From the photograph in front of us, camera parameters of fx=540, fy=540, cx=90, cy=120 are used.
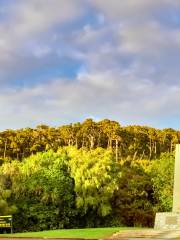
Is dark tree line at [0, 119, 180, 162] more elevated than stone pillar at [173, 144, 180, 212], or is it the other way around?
dark tree line at [0, 119, 180, 162]

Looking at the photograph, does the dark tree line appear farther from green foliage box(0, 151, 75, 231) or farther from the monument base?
the monument base

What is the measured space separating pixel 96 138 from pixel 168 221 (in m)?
39.3

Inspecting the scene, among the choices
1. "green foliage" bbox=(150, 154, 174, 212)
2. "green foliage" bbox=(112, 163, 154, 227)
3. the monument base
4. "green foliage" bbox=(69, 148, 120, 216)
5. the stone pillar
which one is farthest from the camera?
"green foliage" bbox=(150, 154, 174, 212)

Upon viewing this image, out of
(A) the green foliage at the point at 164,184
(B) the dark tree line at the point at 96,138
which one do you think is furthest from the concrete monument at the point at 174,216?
(B) the dark tree line at the point at 96,138

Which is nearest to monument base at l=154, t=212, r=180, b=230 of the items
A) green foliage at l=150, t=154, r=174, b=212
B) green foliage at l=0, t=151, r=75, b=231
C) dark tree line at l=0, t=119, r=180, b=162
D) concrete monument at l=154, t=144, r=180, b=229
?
concrete monument at l=154, t=144, r=180, b=229

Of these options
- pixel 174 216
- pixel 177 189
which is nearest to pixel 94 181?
pixel 177 189

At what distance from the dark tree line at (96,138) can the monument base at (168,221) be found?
34685 millimetres

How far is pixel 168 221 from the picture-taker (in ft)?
98.7

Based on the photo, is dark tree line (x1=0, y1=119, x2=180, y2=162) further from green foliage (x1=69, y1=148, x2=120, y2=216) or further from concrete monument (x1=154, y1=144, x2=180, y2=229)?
concrete monument (x1=154, y1=144, x2=180, y2=229)

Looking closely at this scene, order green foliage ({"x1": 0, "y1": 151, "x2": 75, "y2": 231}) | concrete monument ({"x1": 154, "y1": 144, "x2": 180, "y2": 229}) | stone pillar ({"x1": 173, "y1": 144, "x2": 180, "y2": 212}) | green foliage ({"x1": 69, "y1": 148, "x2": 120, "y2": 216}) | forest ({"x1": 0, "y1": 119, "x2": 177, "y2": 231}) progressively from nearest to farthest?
1. concrete monument ({"x1": 154, "y1": 144, "x2": 180, "y2": 229})
2. stone pillar ({"x1": 173, "y1": 144, "x2": 180, "y2": 212})
3. green foliage ({"x1": 0, "y1": 151, "x2": 75, "y2": 231})
4. forest ({"x1": 0, "y1": 119, "x2": 177, "y2": 231})
5. green foliage ({"x1": 69, "y1": 148, "x2": 120, "y2": 216})

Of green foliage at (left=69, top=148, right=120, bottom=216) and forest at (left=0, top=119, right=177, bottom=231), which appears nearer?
forest at (left=0, top=119, right=177, bottom=231)

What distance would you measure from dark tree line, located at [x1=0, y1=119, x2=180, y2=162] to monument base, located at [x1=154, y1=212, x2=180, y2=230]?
3468 cm

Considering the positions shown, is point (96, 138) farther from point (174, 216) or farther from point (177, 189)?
point (174, 216)

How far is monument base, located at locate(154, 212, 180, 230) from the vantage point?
2945 cm
